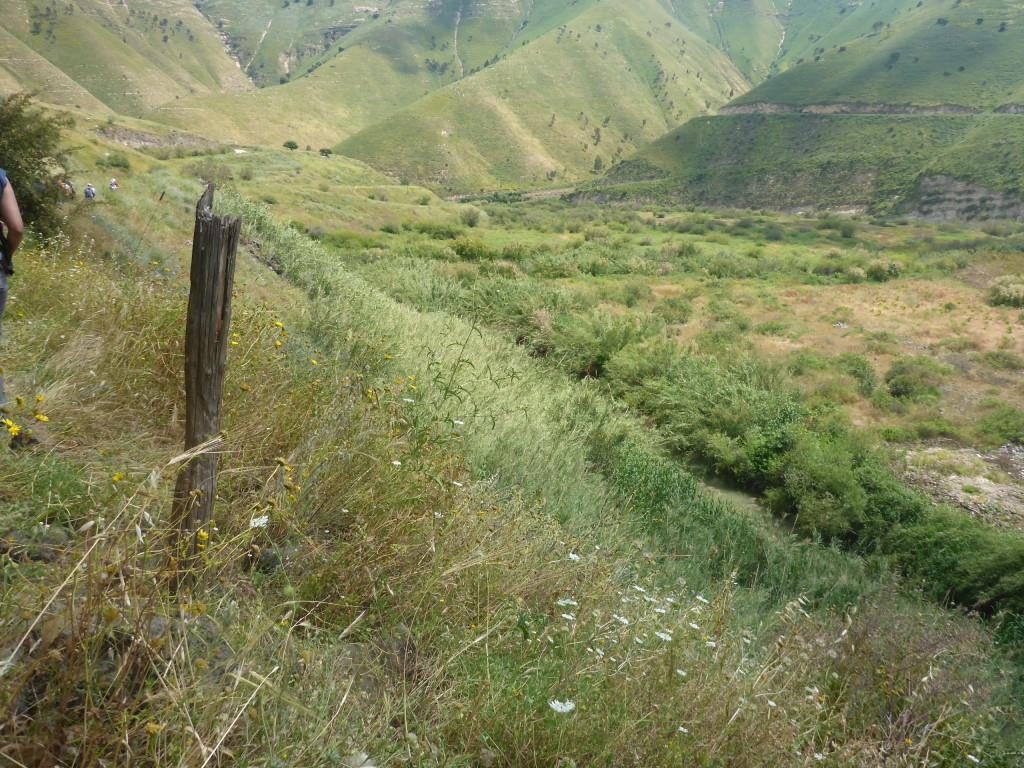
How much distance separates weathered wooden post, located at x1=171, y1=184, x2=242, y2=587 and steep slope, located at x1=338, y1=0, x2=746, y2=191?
99.0 m

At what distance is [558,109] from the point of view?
126m

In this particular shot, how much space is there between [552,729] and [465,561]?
0.83m

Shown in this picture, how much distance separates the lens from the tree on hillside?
8648 mm

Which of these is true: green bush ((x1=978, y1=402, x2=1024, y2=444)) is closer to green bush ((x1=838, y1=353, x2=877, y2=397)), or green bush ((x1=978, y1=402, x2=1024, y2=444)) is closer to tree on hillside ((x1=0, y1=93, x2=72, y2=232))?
green bush ((x1=838, y1=353, x2=877, y2=397))

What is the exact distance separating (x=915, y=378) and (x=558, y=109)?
12199cm

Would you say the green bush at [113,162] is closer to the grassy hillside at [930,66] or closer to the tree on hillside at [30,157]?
the tree on hillside at [30,157]

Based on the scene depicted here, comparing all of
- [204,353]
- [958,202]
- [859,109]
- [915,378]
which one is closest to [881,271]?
[915,378]

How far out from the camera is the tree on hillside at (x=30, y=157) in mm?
8648

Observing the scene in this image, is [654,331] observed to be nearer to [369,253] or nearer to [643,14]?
[369,253]

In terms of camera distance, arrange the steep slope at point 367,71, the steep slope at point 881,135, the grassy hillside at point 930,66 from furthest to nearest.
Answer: the steep slope at point 367,71, the grassy hillside at point 930,66, the steep slope at point 881,135

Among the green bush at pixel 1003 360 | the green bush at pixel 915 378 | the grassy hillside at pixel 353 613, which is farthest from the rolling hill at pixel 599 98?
the grassy hillside at pixel 353 613

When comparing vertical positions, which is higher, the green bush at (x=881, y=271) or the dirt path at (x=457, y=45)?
the dirt path at (x=457, y=45)

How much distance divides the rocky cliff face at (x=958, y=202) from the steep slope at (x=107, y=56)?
110m

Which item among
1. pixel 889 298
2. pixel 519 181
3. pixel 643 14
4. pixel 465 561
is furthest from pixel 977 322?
pixel 643 14
